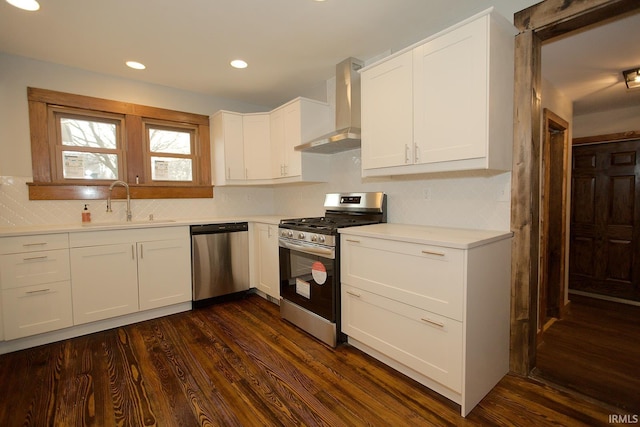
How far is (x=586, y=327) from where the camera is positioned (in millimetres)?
2812

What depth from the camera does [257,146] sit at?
369 cm

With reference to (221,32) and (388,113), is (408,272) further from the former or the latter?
(221,32)

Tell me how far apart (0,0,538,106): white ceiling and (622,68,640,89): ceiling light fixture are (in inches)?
59.6

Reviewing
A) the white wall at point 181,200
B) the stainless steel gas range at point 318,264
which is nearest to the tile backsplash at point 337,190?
the white wall at point 181,200

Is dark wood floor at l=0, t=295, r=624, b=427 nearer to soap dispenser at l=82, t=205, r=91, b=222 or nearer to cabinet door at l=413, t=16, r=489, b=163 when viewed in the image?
soap dispenser at l=82, t=205, r=91, b=222

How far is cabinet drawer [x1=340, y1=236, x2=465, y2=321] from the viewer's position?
5.32 ft

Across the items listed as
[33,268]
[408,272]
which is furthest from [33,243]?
[408,272]

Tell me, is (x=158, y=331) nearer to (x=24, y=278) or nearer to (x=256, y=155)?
(x=24, y=278)

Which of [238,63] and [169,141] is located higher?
[238,63]

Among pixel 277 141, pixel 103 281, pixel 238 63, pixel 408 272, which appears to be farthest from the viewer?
pixel 277 141

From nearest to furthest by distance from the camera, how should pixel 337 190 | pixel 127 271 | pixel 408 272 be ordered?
pixel 408 272 < pixel 127 271 < pixel 337 190

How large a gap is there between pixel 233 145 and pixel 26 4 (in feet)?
6.43

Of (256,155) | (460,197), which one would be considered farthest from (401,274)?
(256,155)

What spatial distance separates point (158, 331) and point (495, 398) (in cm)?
270
